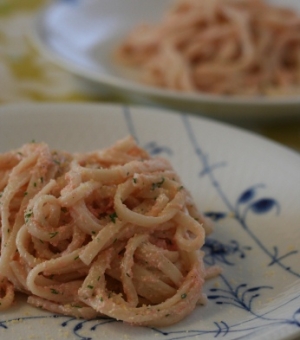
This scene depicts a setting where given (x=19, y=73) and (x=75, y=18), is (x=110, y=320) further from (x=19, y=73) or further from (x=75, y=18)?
(x=75, y=18)

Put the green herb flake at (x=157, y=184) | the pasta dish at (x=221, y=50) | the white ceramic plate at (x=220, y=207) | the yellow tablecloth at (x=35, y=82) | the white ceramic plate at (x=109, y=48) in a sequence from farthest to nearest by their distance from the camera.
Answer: the pasta dish at (x=221, y=50)
the yellow tablecloth at (x=35, y=82)
the white ceramic plate at (x=109, y=48)
the green herb flake at (x=157, y=184)
the white ceramic plate at (x=220, y=207)

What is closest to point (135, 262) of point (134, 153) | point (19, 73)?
point (134, 153)

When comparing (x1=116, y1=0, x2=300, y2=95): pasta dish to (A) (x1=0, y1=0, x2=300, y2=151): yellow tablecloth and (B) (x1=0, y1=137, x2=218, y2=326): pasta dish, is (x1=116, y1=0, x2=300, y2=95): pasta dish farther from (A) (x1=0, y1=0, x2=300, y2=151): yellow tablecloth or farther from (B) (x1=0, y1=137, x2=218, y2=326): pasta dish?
(B) (x1=0, y1=137, x2=218, y2=326): pasta dish

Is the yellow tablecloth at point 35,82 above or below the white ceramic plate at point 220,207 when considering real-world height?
above

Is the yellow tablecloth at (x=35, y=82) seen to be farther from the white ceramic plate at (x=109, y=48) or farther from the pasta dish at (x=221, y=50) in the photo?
the pasta dish at (x=221, y=50)

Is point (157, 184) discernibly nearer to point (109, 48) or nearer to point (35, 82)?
point (35, 82)

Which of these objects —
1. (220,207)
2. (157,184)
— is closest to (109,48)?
(220,207)

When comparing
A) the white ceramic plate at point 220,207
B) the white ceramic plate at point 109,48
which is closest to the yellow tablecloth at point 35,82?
the white ceramic plate at point 109,48
